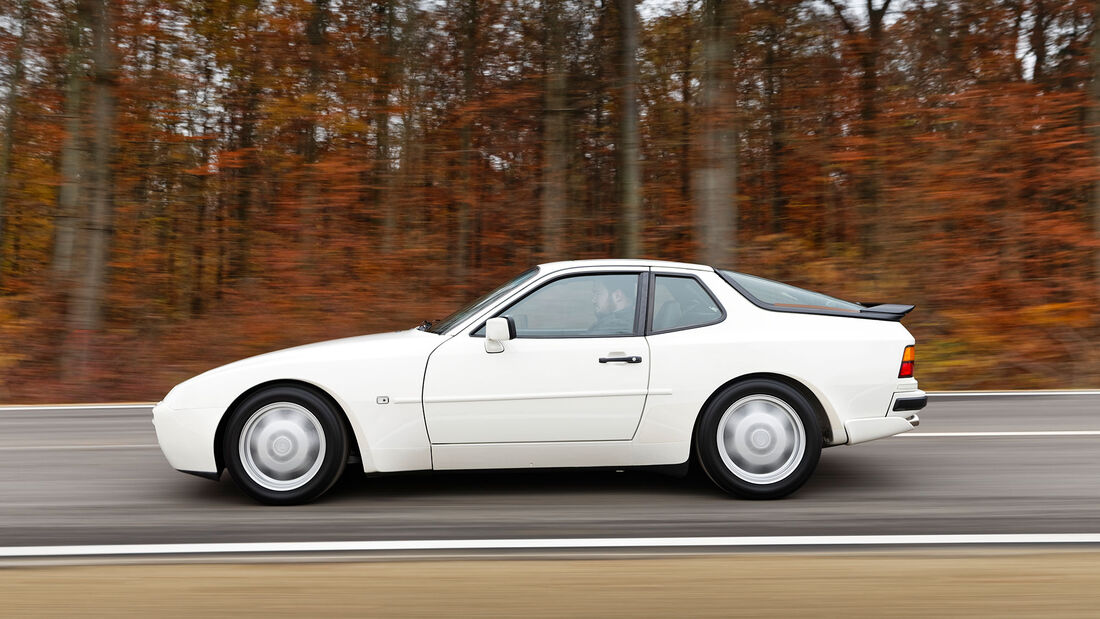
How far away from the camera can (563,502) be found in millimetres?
5469

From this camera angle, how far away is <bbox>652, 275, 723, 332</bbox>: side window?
5590 millimetres

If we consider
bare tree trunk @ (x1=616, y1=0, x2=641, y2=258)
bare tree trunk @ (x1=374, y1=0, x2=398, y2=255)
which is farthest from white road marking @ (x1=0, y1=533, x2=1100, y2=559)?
bare tree trunk @ (x1=374, y1=0, x2=398, y2=255)

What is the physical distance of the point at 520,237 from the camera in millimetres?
17141

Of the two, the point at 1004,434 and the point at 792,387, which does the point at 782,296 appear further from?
the point at 1004,434

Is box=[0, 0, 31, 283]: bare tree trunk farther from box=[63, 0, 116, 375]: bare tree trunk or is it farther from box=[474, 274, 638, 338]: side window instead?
box=[474, 274, 638, 338]: side window

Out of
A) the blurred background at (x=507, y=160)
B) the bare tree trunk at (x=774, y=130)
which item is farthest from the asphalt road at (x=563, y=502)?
the bare tree trunk at (x=774, y=130)

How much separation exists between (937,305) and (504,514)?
11.1 metres

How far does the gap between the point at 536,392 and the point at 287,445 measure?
148cm

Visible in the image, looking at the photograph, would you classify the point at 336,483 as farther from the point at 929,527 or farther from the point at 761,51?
the point at 761,51

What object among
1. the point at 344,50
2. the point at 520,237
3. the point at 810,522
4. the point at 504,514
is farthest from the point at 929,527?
the point at 344,50

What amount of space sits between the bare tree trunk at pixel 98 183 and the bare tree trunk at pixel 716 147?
9188 millimetres

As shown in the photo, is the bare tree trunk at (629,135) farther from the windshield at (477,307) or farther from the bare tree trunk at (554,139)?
the windshield at (477,307)

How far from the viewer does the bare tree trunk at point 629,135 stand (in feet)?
48.4

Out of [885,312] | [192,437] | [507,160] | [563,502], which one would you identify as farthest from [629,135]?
[192,437]
